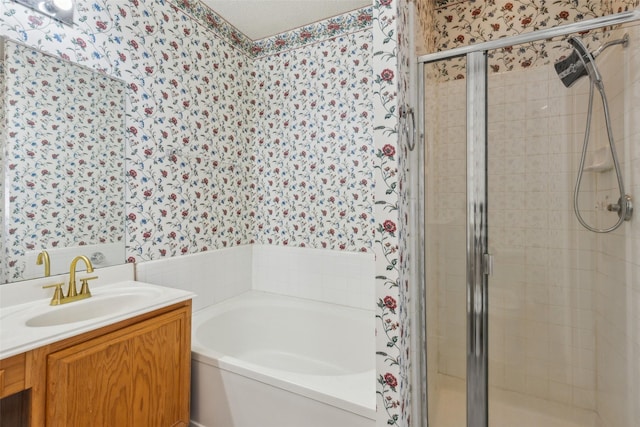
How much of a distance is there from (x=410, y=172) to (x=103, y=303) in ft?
5.14

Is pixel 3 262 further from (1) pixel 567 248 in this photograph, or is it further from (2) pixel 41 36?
(1) pixel 567 248

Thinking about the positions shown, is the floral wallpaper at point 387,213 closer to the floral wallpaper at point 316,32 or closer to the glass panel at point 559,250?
the glass panel at point 559,250

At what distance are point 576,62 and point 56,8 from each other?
7.72ft

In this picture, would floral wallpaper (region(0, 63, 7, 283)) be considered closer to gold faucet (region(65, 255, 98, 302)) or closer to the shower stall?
gold faucet (region(65, 255, 98, 302))

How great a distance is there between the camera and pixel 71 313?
1.37m

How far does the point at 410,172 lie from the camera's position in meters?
1.40

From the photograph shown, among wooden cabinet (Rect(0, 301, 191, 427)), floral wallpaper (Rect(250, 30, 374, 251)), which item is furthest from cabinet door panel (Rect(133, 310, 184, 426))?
floral wallpaper (Rect(250, 30, 374, 251))

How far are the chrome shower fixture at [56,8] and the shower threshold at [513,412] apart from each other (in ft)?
8.32

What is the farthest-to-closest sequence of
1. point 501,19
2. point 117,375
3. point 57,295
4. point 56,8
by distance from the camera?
point 501,19 → point 56,8 → point 57,295 → point 117,375

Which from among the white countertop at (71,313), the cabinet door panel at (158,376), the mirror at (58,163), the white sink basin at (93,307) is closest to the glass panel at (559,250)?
the cabinet door panel at (158,376)

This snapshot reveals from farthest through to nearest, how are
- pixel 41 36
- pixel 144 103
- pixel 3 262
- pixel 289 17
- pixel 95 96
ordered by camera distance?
pixel 289 17 < pixel 144 103 < pixel 95 96 < pixel 41 36 < pixel 3 262

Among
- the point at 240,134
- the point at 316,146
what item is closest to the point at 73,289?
the point at 240,134

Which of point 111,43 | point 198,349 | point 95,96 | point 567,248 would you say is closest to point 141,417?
point 198,349

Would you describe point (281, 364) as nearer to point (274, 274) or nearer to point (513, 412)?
point (274, 274)
